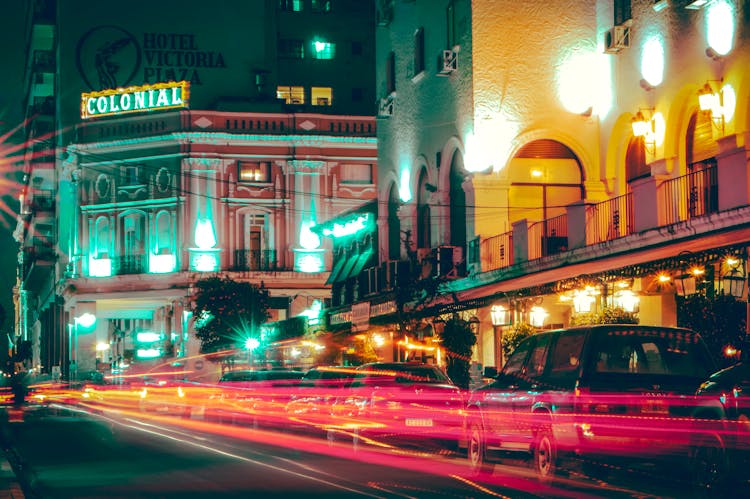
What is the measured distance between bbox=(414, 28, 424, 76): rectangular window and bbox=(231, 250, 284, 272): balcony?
23385mm

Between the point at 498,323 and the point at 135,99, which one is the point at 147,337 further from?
the point at 498,323

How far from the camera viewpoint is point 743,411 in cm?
1382

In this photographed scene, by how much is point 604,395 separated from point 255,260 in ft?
153

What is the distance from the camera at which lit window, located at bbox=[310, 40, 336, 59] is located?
71.0 meters

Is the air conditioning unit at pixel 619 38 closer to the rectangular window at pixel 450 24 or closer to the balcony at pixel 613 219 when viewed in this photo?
the balcony at pixel 613 219

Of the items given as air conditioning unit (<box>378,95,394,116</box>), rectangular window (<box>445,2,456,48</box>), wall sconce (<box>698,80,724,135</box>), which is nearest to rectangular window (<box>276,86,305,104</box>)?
air conditioning unit (<box>378,95,394,116</box>)

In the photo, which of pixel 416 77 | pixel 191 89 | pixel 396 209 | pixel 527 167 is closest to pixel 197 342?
pixel 191 89

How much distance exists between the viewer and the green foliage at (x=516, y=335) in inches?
1133

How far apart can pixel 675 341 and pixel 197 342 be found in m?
47.2

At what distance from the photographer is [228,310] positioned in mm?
54844

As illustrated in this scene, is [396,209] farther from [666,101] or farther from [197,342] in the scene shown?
[197,342]

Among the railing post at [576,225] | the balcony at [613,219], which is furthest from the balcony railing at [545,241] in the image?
the railing post at [576,225]

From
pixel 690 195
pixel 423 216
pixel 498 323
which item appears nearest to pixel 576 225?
pixel 498 323

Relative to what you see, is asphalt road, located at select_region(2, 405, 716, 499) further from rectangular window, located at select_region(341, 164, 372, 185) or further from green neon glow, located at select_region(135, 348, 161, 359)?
green neon glow, located at select_region(135, 348, 161, 359)
